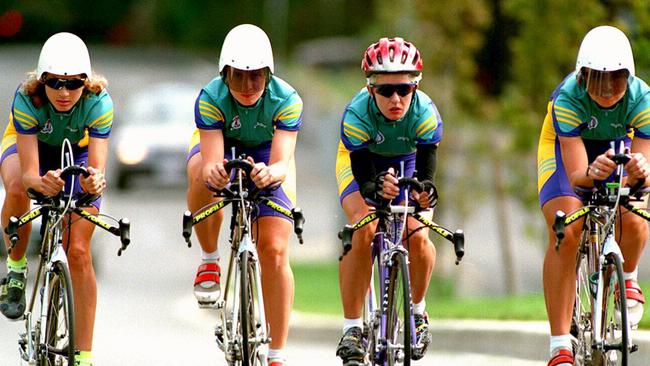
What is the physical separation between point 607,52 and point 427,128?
51.2 inches

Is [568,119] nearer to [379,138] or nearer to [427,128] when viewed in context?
[427,128]

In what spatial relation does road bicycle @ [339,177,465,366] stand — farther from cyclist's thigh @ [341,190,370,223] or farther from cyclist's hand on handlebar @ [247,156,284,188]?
cyclist's hand on handlebar @ [247,156,284,188]

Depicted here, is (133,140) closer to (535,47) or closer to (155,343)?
(535,47)

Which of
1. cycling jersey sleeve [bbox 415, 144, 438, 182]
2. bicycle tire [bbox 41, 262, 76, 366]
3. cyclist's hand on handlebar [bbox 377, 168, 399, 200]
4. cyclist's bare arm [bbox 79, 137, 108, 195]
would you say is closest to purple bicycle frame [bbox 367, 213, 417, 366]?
cyclist's hand on handlebar [bbox 377, 168, 399, 200]

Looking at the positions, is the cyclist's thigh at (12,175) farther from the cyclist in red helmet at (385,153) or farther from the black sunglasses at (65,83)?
the cyclist in red helmet at (385,153)

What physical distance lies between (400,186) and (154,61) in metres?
59.3

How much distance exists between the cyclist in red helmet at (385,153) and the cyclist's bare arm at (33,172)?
72.3 inches

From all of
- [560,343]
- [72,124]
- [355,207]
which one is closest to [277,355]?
[355,207]

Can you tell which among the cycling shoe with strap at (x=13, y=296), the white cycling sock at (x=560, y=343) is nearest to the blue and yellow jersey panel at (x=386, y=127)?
the white cycling sock at (x=560, y=343)

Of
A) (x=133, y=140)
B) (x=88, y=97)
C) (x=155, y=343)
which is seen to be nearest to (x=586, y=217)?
A: (x=88, y=97)

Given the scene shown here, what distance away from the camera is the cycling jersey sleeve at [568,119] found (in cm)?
A: 1005

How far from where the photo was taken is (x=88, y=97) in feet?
34.9

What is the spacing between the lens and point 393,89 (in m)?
10.3

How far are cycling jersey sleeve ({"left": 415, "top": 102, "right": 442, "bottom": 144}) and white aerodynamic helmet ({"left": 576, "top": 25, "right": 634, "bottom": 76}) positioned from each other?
1.12 metres
